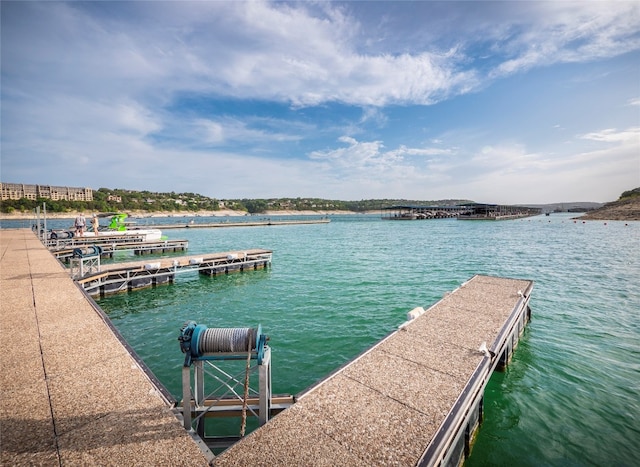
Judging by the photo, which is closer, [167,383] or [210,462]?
[210,462]

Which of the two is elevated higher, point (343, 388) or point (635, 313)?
point (343, 388)

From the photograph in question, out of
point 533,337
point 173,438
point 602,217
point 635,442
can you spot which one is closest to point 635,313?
point 533,337

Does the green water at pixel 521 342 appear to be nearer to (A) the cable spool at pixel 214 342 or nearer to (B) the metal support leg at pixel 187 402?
(B) the metal support leg at pixel 187 402

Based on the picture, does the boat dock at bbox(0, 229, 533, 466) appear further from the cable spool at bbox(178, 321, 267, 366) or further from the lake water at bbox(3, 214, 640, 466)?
the lake water at bbox(3, 214, 640, 466)

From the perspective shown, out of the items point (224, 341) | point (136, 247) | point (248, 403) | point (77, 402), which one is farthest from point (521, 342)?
point (136, 247)

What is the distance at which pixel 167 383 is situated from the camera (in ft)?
26.5

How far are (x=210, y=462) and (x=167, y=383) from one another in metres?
5.39

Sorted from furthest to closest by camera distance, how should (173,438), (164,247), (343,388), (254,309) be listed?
1. (164,247)
2. (254,309)
3. (343,388)
4. (173,438)

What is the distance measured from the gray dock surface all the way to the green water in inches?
95.5

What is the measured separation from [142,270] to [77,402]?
52.6 ft

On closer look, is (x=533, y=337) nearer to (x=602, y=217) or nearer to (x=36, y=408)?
(x=36, y=408)

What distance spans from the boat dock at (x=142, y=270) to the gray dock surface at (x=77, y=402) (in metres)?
8.50

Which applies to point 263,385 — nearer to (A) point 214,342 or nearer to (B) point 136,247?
(A) point 214,342

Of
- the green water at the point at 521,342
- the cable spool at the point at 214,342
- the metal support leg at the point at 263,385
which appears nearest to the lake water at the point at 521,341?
the green water at the point at 521,342
